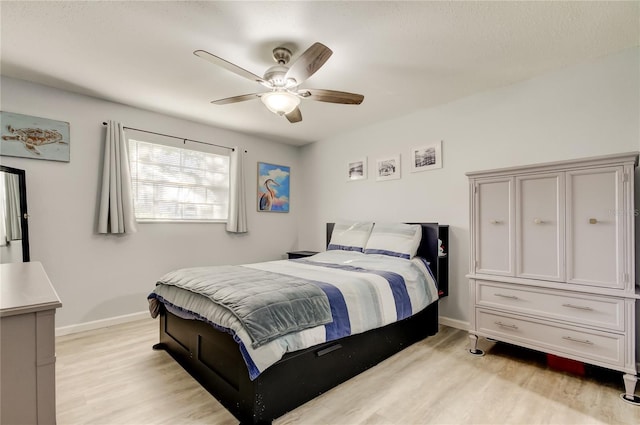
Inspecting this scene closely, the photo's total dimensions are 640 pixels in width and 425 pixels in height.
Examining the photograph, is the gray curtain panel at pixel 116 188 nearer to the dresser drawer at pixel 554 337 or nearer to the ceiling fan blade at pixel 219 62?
the ceiling fan blade at pixel 219 62

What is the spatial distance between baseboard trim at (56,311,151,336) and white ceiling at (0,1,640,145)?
7.94 feet

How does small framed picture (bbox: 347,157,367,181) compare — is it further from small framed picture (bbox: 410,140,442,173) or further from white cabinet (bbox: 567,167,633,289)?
white cabinet (bbox: 567,167,633,289)

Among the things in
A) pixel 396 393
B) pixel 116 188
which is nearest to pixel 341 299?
pixel 396 393

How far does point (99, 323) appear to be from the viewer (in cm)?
328

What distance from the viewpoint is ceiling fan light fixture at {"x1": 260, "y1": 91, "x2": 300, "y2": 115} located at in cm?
232

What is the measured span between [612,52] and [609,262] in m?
1.71

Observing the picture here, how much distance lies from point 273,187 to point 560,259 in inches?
148

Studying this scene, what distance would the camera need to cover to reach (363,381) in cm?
219

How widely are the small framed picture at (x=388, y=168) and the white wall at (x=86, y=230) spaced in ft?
8.10

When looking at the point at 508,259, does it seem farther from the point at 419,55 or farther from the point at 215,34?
the point at 215,34

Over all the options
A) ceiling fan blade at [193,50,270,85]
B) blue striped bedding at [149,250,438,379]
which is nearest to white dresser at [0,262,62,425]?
blue striped bedding at [149,250,438,379]

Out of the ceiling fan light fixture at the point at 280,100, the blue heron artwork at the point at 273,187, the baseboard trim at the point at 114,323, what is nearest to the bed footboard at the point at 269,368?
the baseboard trim at the point at 114,323

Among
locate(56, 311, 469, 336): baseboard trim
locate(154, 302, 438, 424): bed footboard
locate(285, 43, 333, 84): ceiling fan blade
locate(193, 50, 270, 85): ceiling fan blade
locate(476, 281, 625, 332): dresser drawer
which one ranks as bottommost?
locate(56, 311, 469, 336): baseboard trim

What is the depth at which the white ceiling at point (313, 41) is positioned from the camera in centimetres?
193
